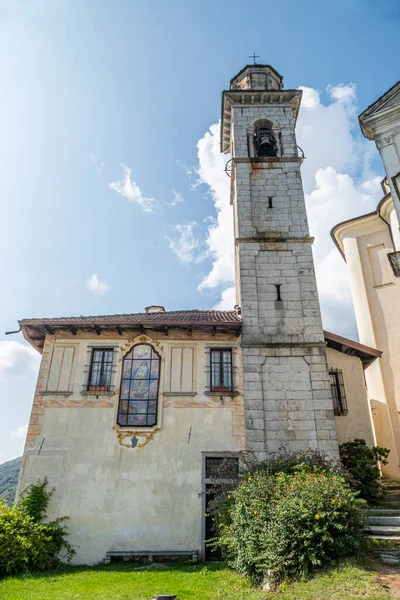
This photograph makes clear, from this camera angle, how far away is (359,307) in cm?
1734

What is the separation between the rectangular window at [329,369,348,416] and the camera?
13.3 m

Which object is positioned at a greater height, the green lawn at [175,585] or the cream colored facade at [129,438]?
the cream colored facade at [129,438]

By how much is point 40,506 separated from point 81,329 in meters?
5.08

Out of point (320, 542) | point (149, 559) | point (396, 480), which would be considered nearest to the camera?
point (320, 542)

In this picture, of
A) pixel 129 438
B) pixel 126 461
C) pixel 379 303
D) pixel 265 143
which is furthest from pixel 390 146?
pixel 126 461

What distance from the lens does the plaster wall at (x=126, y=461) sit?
1034cm

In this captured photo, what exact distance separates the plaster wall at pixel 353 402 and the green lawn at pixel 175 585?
20.2ft

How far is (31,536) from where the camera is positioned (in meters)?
9.45

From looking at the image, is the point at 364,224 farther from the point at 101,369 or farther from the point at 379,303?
the point at 101,369

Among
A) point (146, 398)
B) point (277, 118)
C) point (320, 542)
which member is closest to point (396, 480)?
point (320, 542)

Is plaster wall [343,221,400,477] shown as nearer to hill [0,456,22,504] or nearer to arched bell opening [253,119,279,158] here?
arched bell opening [253,119,279,158]

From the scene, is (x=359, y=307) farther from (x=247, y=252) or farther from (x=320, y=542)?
(x=320, y=542)

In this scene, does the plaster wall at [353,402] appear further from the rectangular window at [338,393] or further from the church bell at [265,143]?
the church bell at [265,143]

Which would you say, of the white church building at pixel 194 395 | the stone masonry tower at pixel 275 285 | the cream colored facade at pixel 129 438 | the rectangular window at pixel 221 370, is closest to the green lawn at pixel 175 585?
the cream colored facade at pixel 129 438
